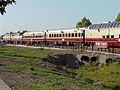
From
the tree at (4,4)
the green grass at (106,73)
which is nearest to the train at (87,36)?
the green grass at (106,73)

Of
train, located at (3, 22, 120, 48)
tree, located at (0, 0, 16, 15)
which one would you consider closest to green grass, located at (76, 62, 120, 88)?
train, located at (3, 22, 120, 48)

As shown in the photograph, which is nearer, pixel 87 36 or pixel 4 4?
pixel 4 4

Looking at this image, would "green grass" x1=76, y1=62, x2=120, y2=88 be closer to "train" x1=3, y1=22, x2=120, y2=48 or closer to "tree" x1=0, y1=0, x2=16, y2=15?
"train" x1=3, y1=22, x2=120, y2=48

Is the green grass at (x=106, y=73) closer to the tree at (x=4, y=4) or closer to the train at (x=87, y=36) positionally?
the train at (x=87, y=36)

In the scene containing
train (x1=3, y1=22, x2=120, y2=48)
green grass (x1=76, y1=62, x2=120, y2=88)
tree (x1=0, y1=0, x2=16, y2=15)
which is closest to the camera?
green grass (x1=76, y1=62, x2=120, y2=88)

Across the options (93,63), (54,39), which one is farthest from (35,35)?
(93,63)

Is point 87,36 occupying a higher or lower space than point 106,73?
higher

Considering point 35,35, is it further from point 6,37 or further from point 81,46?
point 6,37

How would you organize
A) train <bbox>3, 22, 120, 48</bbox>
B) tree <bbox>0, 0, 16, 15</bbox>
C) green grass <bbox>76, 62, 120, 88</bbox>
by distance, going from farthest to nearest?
train <bbox>3, 22, 120, 48</bbox>
tree <bbox>0, 0, 16, 15</bbox>
green grass <bbox>76, 62, 120, 88</bbox>

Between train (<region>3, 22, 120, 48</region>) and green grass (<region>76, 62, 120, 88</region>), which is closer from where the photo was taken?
green grass (<region>76, 62, 120, 88</region>)

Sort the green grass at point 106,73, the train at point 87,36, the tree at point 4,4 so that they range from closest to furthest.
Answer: the green grass at point 106,73 → the tree at point 4,4 → the train at point 87,36

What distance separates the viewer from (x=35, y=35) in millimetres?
52781

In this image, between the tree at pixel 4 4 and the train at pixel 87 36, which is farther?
the train at pixel 87 36

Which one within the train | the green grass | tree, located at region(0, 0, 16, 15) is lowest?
the green grass
